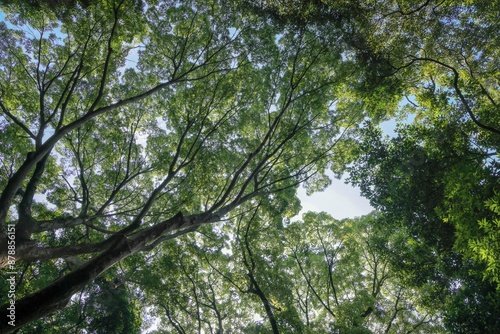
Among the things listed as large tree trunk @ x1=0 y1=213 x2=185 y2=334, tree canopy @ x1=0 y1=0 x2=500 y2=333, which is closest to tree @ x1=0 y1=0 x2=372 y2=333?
tree canopy @ x1=0 y1=0 x2=500 y2=333

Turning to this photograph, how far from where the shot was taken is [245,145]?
37.8 ft

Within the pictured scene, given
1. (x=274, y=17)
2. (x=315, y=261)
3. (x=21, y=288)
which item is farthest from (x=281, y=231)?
(x=21, y=288)

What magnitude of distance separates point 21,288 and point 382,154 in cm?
1512

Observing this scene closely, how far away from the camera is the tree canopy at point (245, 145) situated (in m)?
7.42

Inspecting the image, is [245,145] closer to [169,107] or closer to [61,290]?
[169,107]

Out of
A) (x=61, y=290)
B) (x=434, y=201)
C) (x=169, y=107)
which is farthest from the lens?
(x=169, y=107)

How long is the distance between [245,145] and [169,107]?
3540 millimetres

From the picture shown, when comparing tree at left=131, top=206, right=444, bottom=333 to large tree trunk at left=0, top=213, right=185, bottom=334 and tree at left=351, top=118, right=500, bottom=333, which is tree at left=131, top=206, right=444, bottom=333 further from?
large tree trunk at left=0, top=213, right=185, bottom=334

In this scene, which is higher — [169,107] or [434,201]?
[169,107]

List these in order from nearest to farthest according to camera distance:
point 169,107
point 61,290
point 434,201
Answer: point 61,290
point 434,201
point 169,107

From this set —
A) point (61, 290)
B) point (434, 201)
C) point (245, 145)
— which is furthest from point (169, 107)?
point (434, 201)

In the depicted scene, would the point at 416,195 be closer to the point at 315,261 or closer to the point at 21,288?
the point at 315,261

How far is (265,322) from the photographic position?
38.2 feet

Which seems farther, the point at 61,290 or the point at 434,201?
the point at 434,201
